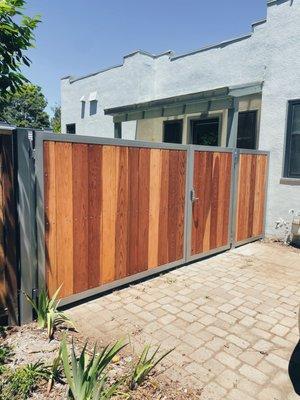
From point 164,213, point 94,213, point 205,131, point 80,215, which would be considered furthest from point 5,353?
point 205,131

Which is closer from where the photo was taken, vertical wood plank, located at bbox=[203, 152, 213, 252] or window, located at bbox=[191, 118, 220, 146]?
vertical wood plank, located at bbox=[203, 152, 213, 252]

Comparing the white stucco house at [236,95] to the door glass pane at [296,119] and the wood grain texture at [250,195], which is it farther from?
the wood grain texture at [250,195]

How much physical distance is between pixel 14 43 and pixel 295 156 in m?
6.20

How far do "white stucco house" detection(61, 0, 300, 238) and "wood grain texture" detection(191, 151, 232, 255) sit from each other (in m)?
1.60

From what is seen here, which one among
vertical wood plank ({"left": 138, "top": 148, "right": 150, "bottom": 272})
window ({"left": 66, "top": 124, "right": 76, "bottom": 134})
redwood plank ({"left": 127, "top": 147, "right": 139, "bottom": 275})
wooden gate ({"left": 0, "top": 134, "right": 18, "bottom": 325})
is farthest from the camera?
window ({"left": 66, "top": 124, "right": 76, "bottom": 134})

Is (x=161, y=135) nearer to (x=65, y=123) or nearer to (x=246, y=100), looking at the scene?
(x=246, y=100)

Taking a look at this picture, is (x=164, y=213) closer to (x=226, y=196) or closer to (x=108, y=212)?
(x=108, y=212)

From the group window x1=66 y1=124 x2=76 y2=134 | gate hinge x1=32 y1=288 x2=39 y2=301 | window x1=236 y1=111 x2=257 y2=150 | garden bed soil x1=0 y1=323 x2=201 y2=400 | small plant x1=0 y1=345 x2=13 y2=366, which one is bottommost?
garden bed soil x1=0 y1=323 x2=201 y2=400

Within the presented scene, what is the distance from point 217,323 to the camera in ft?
12.5

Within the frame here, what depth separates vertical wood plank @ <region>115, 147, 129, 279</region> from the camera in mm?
4496

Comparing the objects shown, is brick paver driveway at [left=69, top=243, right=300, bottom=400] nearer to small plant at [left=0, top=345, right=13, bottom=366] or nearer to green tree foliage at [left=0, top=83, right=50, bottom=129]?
small plant at [left=0, top=345, right=13, bottom=366]

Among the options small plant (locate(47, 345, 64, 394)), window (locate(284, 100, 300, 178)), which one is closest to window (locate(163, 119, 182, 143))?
window (locate(284, 100, 300, 178))

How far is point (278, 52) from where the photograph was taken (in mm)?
7648

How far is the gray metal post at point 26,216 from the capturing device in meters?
3.40
